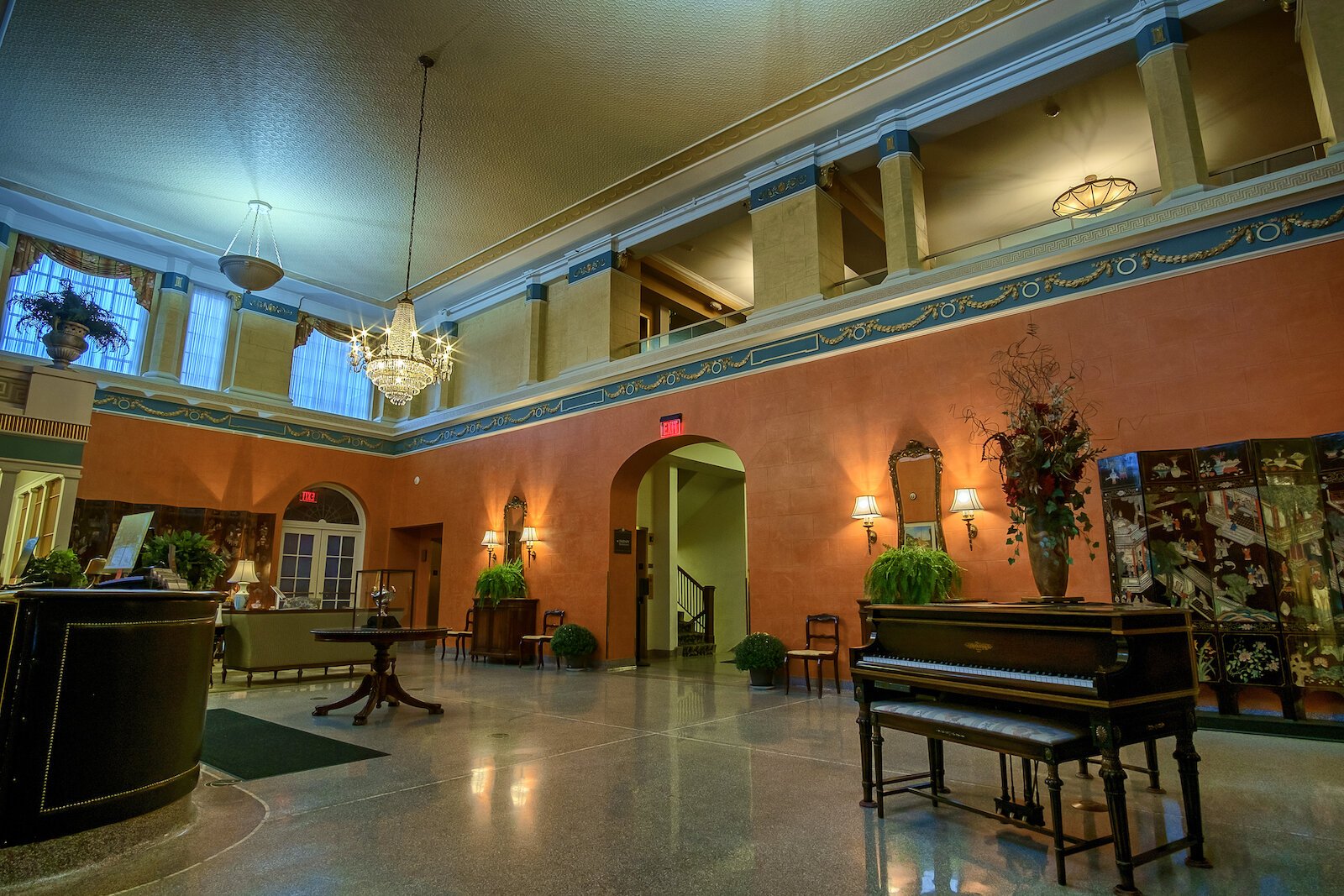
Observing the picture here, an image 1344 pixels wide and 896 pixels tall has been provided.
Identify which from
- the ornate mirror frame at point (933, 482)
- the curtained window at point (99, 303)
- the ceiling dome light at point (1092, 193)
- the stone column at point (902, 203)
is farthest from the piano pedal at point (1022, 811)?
the curtained window at point (99, 303)

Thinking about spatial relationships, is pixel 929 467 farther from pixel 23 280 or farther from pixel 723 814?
pixel 23 280

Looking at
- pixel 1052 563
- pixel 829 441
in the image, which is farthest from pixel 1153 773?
pixel 829 441

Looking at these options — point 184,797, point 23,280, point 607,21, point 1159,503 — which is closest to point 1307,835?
point 1159,503

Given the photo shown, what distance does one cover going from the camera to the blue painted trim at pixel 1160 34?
6340mm

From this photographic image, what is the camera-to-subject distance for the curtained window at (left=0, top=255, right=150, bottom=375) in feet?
32.0

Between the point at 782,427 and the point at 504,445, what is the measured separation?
535cm

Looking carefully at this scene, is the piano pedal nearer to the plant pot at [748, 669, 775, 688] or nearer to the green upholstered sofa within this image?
the plant pot at [748, 669, 775, 688]

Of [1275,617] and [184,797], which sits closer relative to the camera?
[184,797]

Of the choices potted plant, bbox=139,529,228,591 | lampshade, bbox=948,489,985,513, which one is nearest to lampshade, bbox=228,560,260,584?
potted plant, bbox=139,529,228,591

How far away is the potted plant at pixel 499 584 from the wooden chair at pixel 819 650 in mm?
4592

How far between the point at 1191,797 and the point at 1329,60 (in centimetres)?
638

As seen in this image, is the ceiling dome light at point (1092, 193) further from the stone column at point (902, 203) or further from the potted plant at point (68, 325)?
the potted plant at point (68, 325)

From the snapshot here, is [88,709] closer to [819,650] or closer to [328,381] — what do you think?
[819,650]

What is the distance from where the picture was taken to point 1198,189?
5.87 meters
